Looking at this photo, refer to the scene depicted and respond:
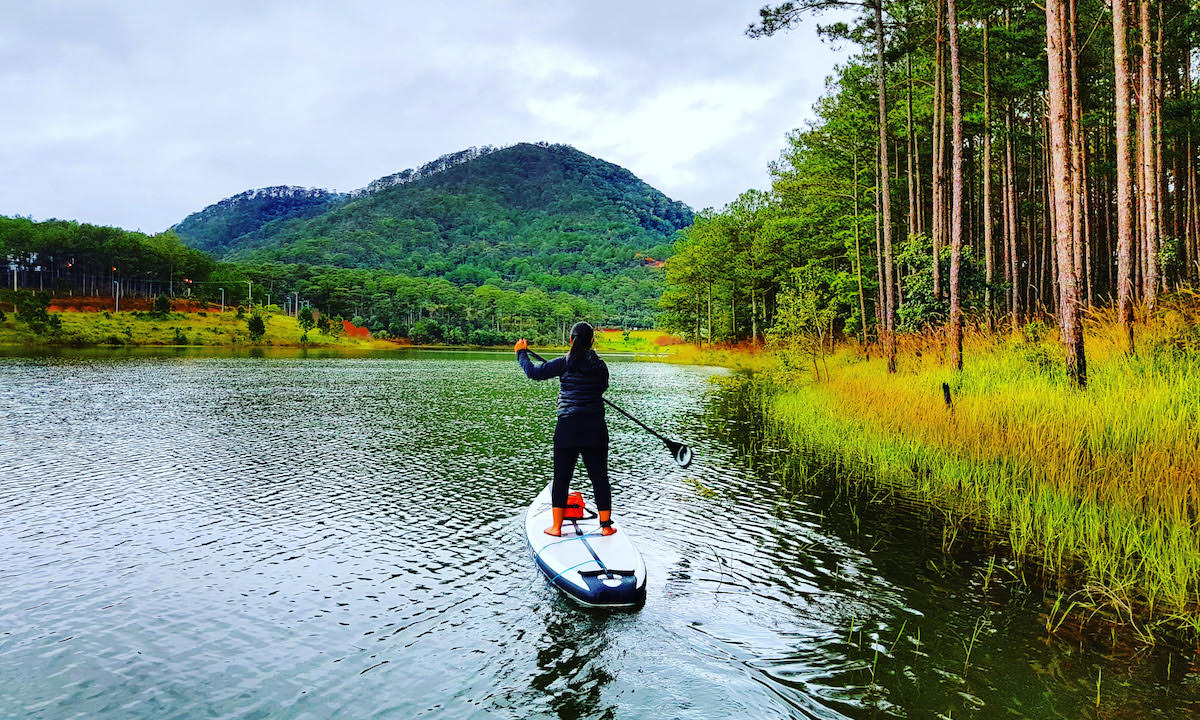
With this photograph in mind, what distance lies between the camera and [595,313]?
179875 millimetres

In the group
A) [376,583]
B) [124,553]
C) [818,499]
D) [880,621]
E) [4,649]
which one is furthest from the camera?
[818,499]

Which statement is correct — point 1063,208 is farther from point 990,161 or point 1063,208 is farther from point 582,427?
point 990,161

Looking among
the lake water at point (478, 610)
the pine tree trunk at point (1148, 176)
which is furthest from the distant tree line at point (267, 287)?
the pine tree trunk at point (1148, 176)

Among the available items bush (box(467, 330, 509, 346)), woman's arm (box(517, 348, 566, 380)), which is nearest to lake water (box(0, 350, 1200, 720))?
woman's arm (box(517, 348, 566, 380))

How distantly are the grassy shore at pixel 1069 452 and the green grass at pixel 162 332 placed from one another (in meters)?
101

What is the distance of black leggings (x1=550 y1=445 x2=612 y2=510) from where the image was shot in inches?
350

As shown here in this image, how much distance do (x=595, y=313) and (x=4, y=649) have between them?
175 metres

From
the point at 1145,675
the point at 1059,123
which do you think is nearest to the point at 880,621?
the point at 1145,675

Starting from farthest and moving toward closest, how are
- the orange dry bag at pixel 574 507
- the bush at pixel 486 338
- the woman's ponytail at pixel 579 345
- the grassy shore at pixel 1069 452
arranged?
1. the bush at pixel 486 338
2. the orange dry bag at pixel 574 507
3. the woman's ponytail at pixel 579 345
4. the grassy shore at pixel 1069 452

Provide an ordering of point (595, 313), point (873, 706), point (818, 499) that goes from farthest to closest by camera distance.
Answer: point (595, 313)
point (818, 499)
point (873, 706)

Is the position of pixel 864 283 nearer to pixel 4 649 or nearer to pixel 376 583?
pixel 376 583

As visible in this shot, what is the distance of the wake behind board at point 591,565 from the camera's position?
717cm

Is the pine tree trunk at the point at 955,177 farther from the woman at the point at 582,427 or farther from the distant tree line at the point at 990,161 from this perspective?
the woman at the point at 582,427

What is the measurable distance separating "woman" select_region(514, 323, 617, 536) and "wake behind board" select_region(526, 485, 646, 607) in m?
0.29
